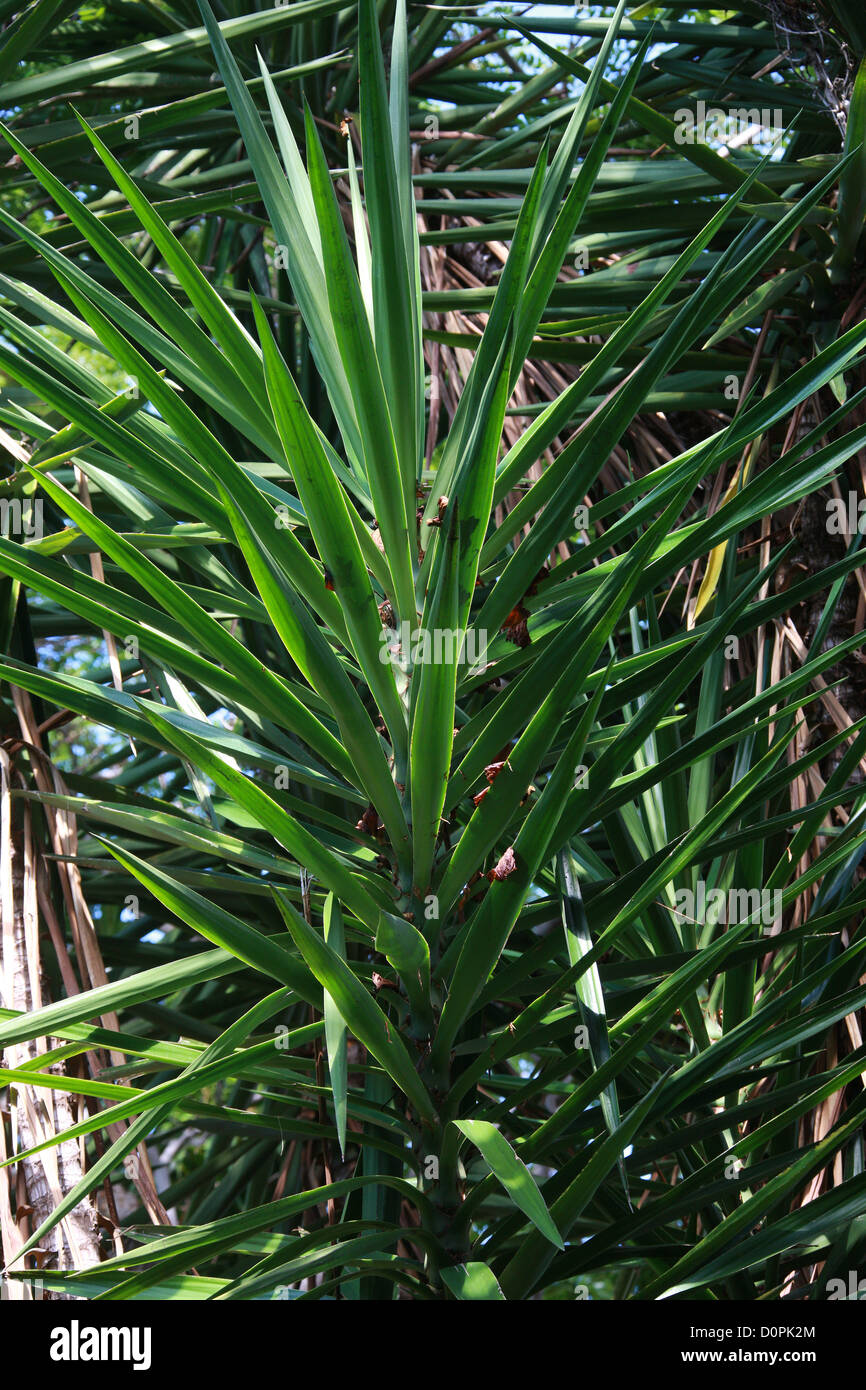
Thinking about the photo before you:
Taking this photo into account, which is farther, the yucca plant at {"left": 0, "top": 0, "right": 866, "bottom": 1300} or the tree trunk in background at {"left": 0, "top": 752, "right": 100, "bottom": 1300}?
the tree trunk in background at {"left": 0, "top": 752, "right": 100, "bottom": 1300}

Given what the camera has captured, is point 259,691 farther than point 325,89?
No

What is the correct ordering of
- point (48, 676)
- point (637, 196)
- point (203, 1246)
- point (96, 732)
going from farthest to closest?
point (96, 732)
point (637, 196)
point (48, 676)
point (203, 1246)

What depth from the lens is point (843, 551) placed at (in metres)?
1.25

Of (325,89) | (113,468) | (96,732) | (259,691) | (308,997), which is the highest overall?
(325,89)

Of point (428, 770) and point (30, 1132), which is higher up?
point (428, 770)

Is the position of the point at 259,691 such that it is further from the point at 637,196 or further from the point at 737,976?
the point at 637,196

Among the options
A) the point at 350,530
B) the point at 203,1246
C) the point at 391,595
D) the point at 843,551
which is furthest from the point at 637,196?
the point at 203,1246

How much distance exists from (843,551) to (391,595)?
0.61 metres

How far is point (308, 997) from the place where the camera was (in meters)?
0.67

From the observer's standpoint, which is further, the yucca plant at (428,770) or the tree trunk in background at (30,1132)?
the tree trunk in background at (30,1132)

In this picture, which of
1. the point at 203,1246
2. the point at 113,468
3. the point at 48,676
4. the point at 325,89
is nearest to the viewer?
the point at 203,1246

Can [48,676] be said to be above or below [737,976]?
above

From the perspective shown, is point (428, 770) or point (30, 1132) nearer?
point (428, 770)

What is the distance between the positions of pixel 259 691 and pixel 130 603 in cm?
14
